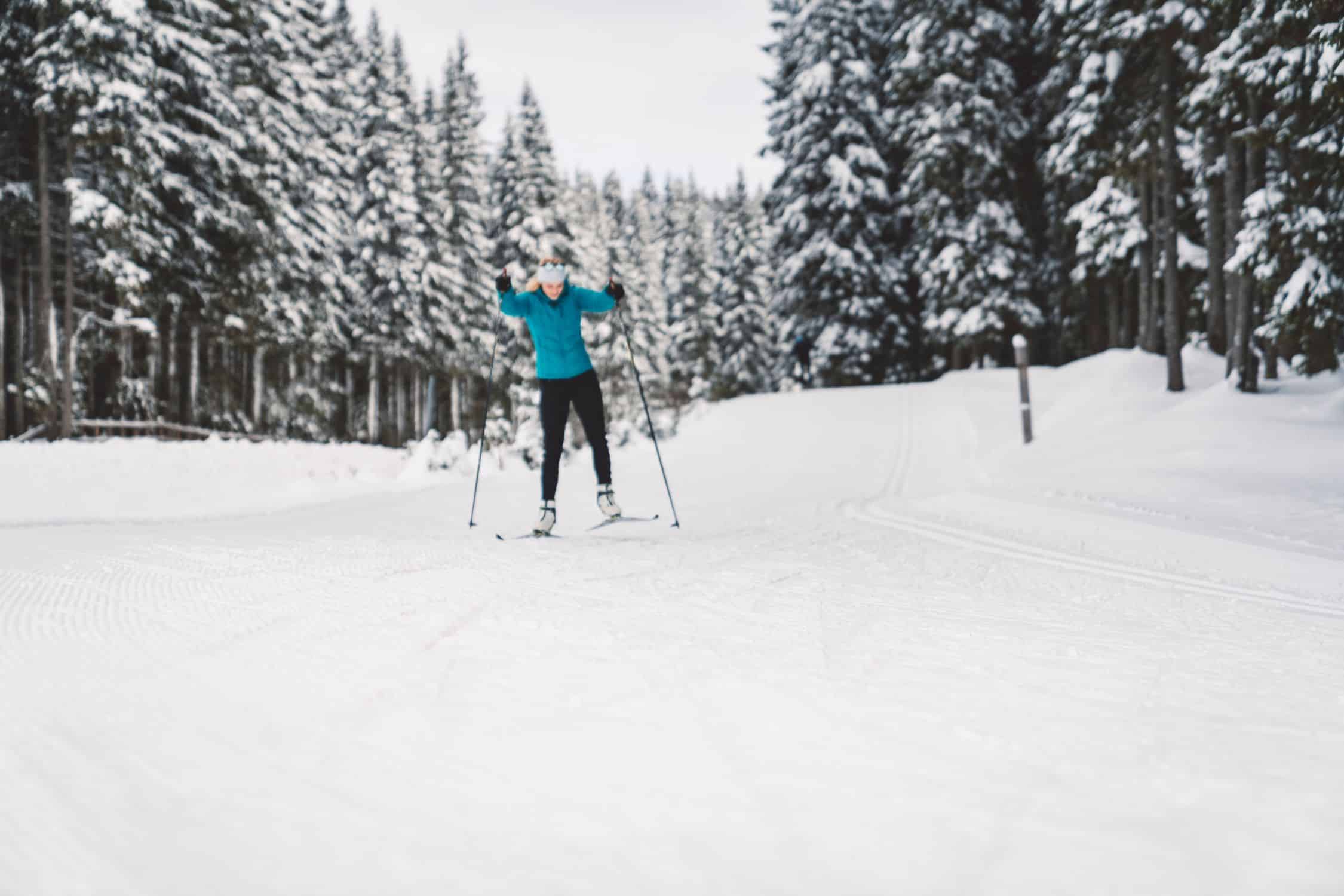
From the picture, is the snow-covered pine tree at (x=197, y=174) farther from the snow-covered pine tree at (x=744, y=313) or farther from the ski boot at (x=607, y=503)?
the snow-covered pine tree at (x=744, y=313)

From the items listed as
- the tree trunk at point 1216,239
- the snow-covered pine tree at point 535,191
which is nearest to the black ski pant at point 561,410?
the tree trunk at point 1216,239

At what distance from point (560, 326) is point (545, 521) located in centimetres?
134

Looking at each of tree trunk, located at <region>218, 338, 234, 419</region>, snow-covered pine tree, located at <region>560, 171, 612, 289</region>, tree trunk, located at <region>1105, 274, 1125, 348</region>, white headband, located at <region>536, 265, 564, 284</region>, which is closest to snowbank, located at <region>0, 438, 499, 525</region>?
white headband, located at <region>536, 265, 564, 284</region>

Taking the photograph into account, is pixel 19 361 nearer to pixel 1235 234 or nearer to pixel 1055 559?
pixel 1055 559

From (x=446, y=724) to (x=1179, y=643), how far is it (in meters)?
2.18

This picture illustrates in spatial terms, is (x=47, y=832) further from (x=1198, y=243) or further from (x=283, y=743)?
(x=1198, y=243)

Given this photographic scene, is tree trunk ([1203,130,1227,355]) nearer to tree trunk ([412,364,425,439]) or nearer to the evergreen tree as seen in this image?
the evergreen tree

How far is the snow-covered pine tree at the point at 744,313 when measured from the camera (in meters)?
42.5

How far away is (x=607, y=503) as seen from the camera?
19.9 ft

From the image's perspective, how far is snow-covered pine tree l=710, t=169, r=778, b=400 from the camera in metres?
42.5

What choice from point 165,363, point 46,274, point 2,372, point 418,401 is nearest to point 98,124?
point 46,274

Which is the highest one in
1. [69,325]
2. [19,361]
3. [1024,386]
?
[69,325]

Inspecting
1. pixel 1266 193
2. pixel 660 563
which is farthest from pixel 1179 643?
pixel 1266 193

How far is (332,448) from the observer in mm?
20188
